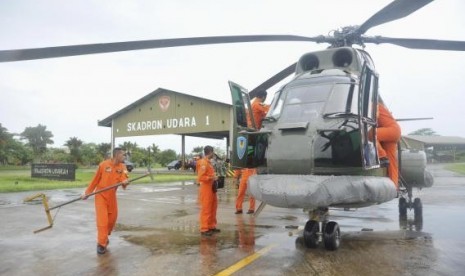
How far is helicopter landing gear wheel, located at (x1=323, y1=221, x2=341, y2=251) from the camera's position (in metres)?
6.05

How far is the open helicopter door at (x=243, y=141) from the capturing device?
21.5ft

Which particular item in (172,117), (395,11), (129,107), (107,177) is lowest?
(107,177)

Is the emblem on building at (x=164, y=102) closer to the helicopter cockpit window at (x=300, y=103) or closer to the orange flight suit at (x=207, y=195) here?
the orange flight suit at (x=207, y=195)

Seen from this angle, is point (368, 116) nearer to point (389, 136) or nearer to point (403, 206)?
point (389, 136)

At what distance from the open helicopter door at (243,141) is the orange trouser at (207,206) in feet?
3.88

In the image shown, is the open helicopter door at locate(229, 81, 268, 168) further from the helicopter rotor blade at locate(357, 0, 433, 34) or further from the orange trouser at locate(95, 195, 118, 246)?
the helicopter rotor blade at locate(357, 0, 433, 34)

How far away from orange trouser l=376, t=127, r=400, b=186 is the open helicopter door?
2.05 m

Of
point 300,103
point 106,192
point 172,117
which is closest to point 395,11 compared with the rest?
point 300,103

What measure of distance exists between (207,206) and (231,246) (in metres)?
1.19

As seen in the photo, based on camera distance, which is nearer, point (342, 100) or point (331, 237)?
point (331, 237)

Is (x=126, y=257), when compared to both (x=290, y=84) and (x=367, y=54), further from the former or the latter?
(x=367, y=54)

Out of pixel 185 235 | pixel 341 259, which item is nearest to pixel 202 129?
pixel 185 235

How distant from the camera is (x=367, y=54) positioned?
7516 millimetres

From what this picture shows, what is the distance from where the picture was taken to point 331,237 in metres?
6.05
